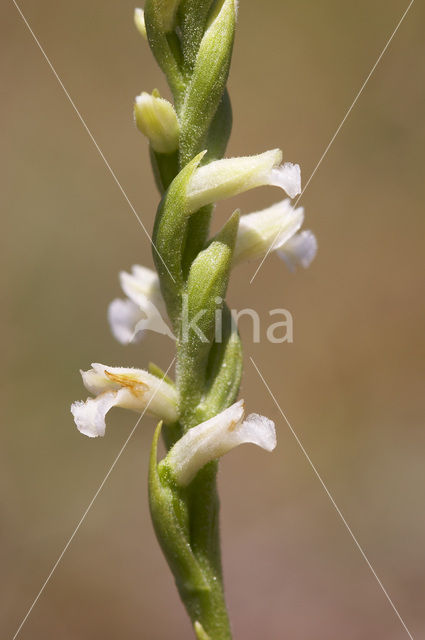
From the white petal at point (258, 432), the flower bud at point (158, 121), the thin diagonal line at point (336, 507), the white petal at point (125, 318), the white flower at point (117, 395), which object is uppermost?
the flower bud at point (158, 121)

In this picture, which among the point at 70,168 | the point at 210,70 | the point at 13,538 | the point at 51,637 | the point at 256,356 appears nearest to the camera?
the point at 210,70

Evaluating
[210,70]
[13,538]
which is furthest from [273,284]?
[210,70]

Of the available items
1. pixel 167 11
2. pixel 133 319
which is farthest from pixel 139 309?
pixel 167 11

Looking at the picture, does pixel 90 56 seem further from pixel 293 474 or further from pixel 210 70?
pixel 210 70

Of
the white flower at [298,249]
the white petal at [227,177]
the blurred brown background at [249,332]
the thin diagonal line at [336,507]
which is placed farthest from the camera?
the blurred brown background at [249,332]

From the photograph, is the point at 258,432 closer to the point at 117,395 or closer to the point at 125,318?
the point at 117,395

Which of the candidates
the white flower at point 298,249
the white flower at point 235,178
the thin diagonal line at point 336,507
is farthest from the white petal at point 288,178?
the thin diagonal line at point 336,507

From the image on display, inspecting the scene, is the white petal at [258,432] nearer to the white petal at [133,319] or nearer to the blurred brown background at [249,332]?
the white petal at [133,319]
